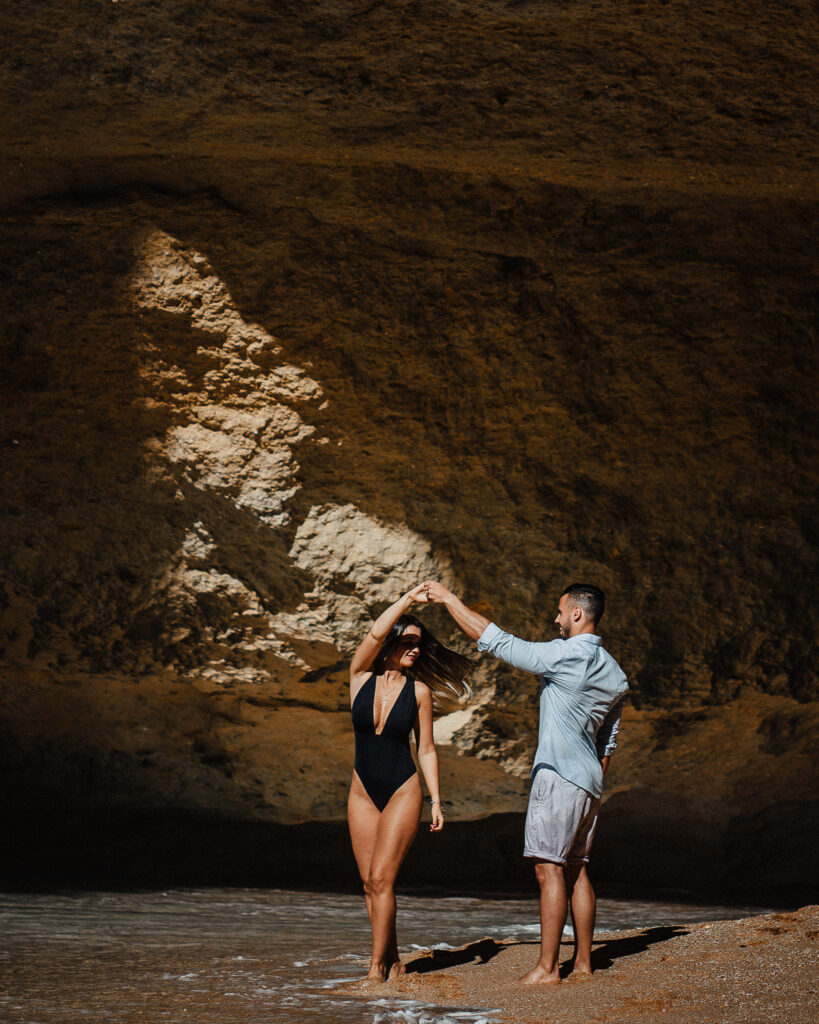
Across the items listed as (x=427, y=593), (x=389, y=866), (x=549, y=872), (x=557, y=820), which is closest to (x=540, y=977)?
(x=549, y=872)

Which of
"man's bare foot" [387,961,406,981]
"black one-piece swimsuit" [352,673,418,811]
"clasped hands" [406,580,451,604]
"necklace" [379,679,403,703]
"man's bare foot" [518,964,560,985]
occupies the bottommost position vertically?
"man's bare foot" [387,961,406,981]

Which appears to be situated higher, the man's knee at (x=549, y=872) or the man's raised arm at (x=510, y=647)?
the man's raised arm at (x=510, y=647)

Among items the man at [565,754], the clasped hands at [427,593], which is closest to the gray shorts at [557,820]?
the man at [565,754]

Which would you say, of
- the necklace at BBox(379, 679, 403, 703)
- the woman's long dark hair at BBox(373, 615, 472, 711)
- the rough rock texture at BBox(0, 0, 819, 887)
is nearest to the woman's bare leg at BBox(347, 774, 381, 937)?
the necklace at BBox(379, 679, 403, 703)

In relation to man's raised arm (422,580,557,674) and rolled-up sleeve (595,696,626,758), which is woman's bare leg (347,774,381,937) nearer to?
man's raised arm (422,580,557,674)

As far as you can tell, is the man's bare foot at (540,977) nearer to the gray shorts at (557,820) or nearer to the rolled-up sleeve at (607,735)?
the gray shorts at (557,820)

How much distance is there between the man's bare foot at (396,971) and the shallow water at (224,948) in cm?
18

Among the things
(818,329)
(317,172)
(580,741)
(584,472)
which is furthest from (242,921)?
(818,329)

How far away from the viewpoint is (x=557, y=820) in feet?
11.6

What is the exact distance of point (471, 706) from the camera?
19.2 ft

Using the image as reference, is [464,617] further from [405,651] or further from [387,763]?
[387,763]

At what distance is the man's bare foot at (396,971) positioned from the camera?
12.0ft

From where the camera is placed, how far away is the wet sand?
305 centimetres

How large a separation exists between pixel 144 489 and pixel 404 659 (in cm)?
237
